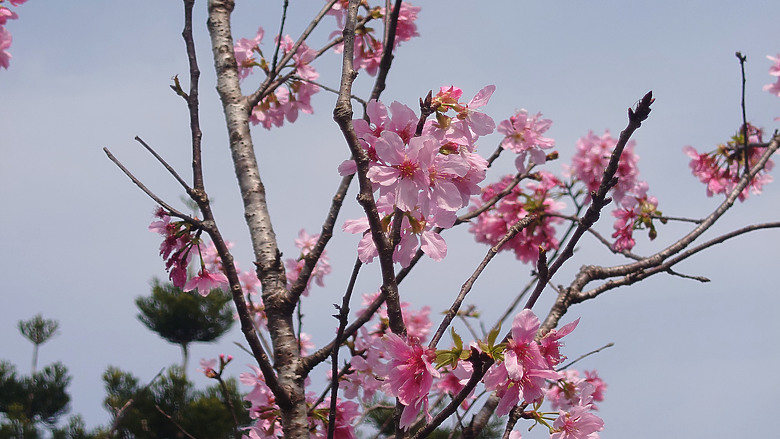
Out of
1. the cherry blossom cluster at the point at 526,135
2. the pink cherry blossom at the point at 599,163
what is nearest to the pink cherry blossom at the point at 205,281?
the cherry blossom cluster at the point at 526,135

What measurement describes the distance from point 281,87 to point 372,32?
1.58 feet

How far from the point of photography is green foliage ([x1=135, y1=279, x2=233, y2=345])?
12352 mm

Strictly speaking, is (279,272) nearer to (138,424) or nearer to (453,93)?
(453,93)

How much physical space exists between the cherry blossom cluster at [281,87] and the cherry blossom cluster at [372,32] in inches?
7.5

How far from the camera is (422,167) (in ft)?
3.47

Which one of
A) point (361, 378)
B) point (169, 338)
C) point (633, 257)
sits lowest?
point (361, 378)

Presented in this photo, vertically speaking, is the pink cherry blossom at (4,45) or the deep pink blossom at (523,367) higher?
the pink cherry blossom at (4,45)

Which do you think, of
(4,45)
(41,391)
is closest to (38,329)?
(41,391)

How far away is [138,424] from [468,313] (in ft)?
29.4

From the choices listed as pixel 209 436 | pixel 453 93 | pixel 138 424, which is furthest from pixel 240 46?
pixel 138 424

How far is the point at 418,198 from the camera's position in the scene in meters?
1.09

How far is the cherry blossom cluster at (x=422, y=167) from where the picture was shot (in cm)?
106

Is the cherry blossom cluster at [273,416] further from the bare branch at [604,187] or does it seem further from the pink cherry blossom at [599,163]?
the pink cherry blossom at [599,163]

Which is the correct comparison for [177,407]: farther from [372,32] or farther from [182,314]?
[372,32]
